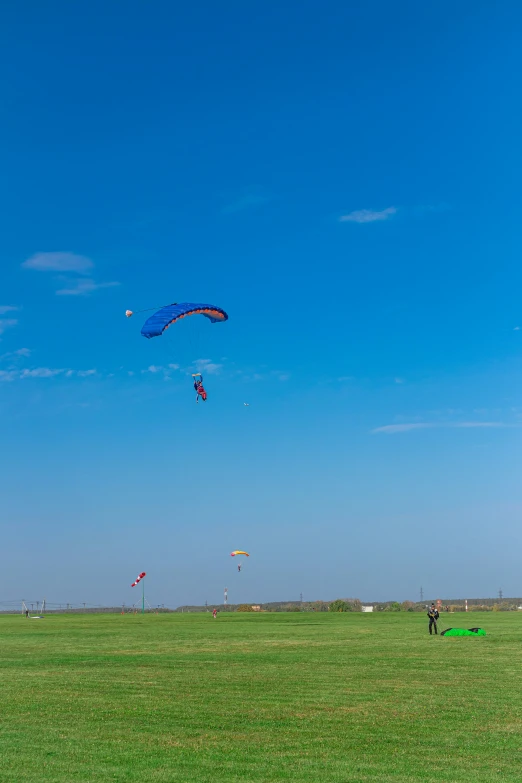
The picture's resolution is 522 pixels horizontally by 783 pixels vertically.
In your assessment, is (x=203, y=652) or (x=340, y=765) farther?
(x=203, y=652)

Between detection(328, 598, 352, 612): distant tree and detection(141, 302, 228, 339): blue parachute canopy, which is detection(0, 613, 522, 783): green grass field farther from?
detection(328, 598, 352, 612): distant tree

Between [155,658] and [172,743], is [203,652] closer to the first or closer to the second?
[155,658]

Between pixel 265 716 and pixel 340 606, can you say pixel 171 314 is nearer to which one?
pixel 265 716

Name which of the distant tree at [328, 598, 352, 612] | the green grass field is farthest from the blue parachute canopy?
the distant tree at [328, 598, 352, 612]

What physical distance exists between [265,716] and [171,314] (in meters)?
29.8

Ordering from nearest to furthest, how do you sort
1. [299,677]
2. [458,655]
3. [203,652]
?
[299,677], [458,655], [203,652]

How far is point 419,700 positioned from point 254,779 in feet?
27.0

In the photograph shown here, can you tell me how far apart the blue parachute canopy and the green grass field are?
18049mm

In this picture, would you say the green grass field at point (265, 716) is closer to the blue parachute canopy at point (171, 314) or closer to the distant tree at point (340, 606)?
the blue parachute canopy at point (171, 314)

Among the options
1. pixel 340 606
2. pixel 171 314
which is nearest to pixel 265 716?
pixel 171 314

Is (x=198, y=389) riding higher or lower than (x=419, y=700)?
higher

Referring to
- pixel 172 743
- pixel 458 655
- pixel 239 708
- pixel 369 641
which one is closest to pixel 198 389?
pixel 369 641

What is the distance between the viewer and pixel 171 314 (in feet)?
146

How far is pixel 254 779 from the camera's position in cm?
1257
